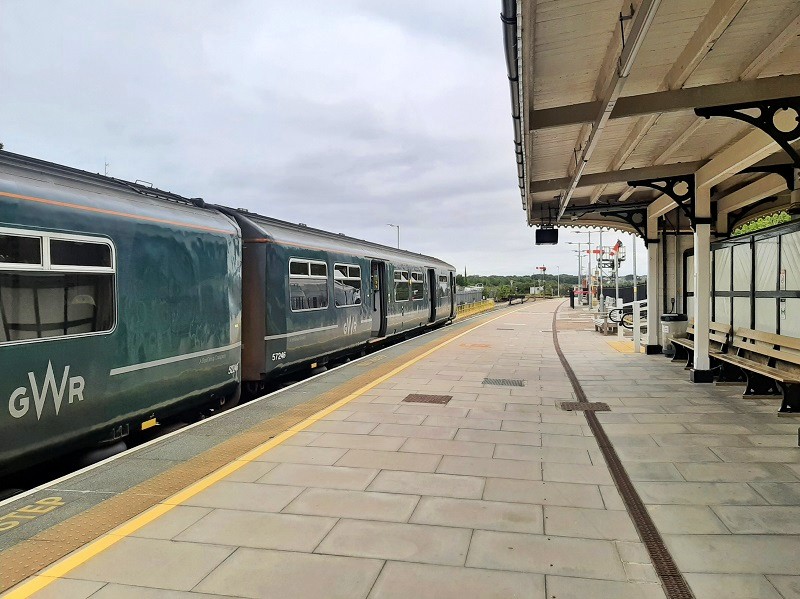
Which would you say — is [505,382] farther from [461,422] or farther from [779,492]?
[779,492]

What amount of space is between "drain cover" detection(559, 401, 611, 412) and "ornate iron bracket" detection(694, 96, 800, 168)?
3.71 m

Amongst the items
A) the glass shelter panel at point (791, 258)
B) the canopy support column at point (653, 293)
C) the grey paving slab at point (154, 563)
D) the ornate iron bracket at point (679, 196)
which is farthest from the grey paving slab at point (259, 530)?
the canopy support column at point (653, 293)

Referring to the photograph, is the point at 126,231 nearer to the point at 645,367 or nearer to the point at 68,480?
the point at 68,480

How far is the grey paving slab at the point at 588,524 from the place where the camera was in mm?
3865

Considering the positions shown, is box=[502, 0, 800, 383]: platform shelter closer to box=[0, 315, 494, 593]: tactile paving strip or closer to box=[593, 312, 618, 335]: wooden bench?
box=[0, 315, 494, 593]: tactile paving strip

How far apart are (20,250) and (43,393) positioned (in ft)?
3.77

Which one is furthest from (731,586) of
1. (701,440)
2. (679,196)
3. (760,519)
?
(679,196)

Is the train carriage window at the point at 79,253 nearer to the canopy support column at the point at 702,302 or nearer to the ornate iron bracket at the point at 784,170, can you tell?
the canopy support column at the point at 702,302

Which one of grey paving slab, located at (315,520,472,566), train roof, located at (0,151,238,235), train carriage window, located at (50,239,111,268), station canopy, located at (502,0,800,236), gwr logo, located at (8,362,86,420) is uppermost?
station canopy, located at (502,0,800,236)

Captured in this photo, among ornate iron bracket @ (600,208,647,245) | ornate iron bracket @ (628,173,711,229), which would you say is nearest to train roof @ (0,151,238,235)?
ornate iron bracket @ (628,173,711,229)

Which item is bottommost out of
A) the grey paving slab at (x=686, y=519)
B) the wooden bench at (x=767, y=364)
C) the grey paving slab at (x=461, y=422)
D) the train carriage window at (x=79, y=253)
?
the grey paving slab at (x=686, y=519)

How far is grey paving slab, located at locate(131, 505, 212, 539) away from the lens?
3.87 meters

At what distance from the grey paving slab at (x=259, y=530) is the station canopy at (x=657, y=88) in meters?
3.91

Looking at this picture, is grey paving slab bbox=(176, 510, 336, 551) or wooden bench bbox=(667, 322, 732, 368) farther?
wooden bench bbox=(667, 322, 732, 368)
